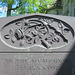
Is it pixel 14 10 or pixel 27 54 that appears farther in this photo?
pixel 14 10

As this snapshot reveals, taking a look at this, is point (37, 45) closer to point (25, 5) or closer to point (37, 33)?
point (37, 33)

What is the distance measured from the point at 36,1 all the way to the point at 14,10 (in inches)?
120

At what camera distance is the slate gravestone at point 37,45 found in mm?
3178

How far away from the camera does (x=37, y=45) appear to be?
3.24 m

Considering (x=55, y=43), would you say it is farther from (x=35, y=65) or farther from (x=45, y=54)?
(x=35, y=65)

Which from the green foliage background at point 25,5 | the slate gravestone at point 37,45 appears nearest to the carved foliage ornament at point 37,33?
the slate gravestone at point 37,45

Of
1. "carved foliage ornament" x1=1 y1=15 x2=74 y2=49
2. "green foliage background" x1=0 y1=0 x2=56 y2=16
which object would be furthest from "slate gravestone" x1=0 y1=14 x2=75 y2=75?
"green foliage background" x1=0 y1=0 x2=56 y2=16

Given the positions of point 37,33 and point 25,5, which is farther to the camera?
point 25,5

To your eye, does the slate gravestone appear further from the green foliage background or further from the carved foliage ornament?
the green foliage background

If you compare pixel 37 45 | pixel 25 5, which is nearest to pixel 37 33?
pixel 37 45

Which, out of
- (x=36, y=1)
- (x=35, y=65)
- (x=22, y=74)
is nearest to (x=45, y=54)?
(x=35, y=65)

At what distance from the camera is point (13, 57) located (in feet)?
10.7

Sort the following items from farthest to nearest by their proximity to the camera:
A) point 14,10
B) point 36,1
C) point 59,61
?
1. point 14,10
2. point 36,1
3. point 59,61

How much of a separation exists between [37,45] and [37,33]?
30 cm
